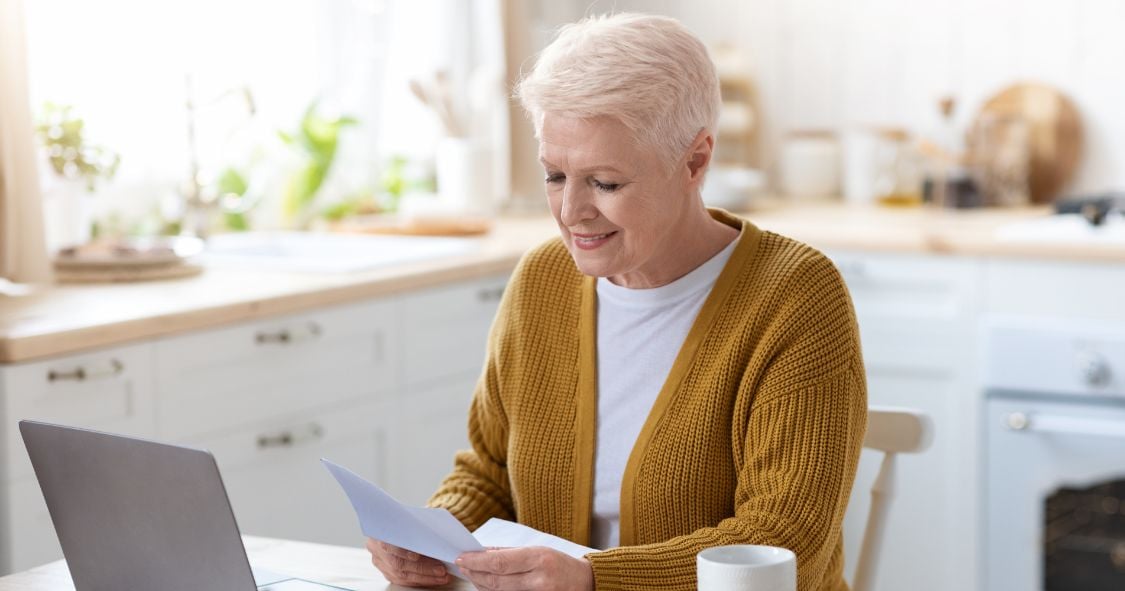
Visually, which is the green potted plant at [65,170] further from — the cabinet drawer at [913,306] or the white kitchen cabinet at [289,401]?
the cabinet drawer at [913,306]

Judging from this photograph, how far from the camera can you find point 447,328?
2924 mm

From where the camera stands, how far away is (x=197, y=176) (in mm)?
3074

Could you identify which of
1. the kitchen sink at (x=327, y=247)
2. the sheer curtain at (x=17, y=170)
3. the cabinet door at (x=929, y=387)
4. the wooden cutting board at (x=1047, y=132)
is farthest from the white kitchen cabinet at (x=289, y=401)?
the wooden cutting board at (x=1047, y=132)

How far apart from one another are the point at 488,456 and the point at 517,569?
0.48m

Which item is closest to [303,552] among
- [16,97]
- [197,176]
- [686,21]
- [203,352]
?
[203,352]

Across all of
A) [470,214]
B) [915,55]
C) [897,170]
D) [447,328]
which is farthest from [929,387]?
[470,214]

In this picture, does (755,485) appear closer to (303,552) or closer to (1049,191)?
(303,552)

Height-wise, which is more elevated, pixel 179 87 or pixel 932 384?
pixel 179 87

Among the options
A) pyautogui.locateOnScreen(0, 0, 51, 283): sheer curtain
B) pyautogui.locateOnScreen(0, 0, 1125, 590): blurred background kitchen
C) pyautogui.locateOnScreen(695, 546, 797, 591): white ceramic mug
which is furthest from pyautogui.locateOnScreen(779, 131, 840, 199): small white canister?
pyautogui.locateOnScreen(695, 546, 797, 591): white ceramic mug

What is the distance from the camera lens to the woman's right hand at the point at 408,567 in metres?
1.38

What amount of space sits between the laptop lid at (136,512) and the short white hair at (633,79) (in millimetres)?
597

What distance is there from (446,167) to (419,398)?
3.31 feet

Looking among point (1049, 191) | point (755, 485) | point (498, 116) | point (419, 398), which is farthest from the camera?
point (498, 116)

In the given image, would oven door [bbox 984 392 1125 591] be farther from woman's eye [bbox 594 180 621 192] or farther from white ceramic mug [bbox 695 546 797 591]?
white ceramic mug [bbox 695 546 797 591]
